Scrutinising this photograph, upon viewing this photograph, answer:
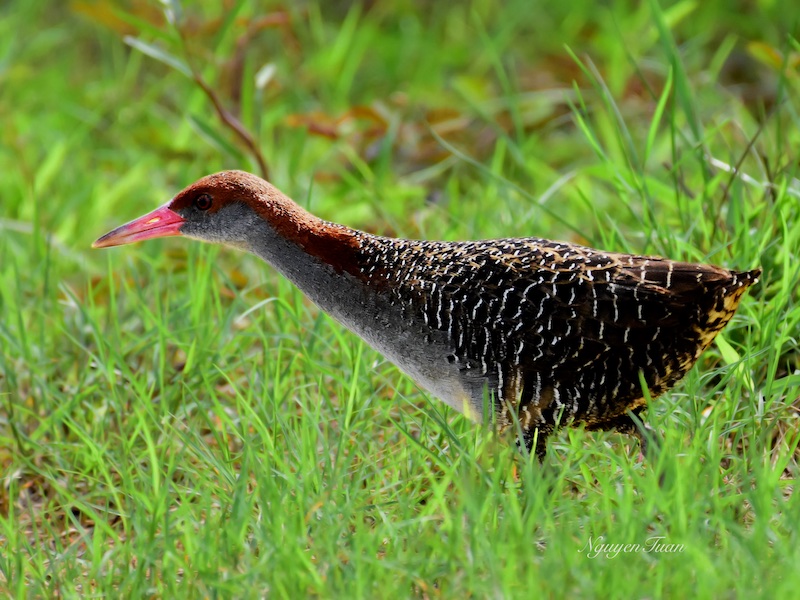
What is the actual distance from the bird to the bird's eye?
542 mm

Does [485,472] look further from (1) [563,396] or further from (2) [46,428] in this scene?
(2) [46,428]

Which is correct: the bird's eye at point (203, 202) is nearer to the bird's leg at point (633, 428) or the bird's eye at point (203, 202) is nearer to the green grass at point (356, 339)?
the green grass at point (356, 339)

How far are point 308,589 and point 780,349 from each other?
5.79ft

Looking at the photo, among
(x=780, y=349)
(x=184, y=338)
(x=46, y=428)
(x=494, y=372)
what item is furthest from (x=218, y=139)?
(x=780, y=349)

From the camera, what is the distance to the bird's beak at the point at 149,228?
12.8 feet

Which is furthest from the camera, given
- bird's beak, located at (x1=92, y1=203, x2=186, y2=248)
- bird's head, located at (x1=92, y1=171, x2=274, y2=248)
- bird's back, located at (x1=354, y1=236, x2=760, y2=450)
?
bird's beak, located at (x1=92, y1=203, x2=186, y2=248)

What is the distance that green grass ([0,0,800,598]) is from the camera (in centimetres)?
288

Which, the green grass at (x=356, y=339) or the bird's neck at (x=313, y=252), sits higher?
the bird's neck at (x=313, y=252)

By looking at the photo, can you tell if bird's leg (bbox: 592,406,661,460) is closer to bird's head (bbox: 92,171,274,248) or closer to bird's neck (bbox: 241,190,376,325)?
bird's neck (bbox: 241,190,376,325)

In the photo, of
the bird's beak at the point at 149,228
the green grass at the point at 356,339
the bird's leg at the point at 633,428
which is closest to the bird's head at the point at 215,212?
the bird's beak at the point at 149,228
